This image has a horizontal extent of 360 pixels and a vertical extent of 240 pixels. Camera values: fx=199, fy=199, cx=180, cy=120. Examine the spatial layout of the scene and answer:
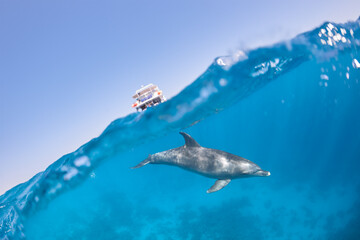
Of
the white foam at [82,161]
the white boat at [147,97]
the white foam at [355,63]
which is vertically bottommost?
the white foam at [355,63]

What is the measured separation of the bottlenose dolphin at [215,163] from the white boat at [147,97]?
7.36 meters

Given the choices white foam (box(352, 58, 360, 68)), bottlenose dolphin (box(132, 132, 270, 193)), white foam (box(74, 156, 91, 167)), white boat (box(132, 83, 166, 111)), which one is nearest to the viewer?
bottlenose dolphin (box(132, 132, 270, 193))

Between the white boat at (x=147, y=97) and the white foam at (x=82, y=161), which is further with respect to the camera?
the white boat at (x=147, y=97)

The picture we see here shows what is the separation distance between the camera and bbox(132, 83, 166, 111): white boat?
14.5 meters

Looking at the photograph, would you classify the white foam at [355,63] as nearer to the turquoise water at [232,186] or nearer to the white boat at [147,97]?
the turquoise water at [232,186]

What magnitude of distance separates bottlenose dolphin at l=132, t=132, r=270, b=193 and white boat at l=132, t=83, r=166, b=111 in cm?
736

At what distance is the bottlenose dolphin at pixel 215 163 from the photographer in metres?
6.57

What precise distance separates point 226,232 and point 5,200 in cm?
1673

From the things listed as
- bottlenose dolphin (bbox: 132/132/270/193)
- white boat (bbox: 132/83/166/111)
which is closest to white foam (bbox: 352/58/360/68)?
white boat (bbox: 132/83/166/111)

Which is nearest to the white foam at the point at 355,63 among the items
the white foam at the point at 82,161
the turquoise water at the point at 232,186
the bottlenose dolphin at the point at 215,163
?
the turquoise water at the point at 232,186

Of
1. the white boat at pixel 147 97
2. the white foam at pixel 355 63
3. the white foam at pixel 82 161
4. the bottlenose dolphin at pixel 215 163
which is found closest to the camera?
the bottlenose dolphin at pixel 215 163

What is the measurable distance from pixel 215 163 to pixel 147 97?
9569 mm

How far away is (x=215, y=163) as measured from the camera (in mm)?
6824

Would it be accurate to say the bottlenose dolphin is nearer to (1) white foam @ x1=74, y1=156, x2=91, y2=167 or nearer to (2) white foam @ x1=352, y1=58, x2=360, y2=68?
(1) white foam @ x1=74, y1=156, x2=91, y2=167
